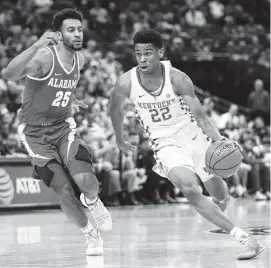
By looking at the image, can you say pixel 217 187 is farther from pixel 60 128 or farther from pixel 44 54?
pixel 44 54

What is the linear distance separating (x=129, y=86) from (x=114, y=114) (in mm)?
285

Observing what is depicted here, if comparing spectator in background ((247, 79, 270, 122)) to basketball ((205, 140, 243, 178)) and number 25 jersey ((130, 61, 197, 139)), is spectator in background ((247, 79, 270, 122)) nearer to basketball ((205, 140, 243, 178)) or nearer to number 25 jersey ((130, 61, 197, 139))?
number 25 jersey ((130, 61, 197, 139))

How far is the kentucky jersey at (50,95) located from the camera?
6609mm

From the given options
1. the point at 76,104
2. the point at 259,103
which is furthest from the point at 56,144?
the point at 259,103

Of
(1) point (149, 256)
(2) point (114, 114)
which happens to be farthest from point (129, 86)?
(1) point (149, 256)

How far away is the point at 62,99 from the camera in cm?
669

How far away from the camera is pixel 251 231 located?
28.7 feet

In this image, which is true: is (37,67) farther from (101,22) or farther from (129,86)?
(101,22)

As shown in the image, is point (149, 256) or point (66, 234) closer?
point (149, 256)

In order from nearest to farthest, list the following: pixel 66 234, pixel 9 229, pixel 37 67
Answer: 1. pixel 37 67
2. pixel 66 234
3. pixel 9 229

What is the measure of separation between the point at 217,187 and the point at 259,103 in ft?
42.0

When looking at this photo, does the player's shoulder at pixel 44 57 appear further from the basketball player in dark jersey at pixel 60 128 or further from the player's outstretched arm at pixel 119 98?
the player's outstretched arm at pixel 119 98

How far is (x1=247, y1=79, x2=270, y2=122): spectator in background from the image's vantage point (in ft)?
64.2

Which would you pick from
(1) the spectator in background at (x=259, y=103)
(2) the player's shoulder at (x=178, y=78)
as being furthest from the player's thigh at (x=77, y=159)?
(1) the spectator in background at (x=259, y=103)
